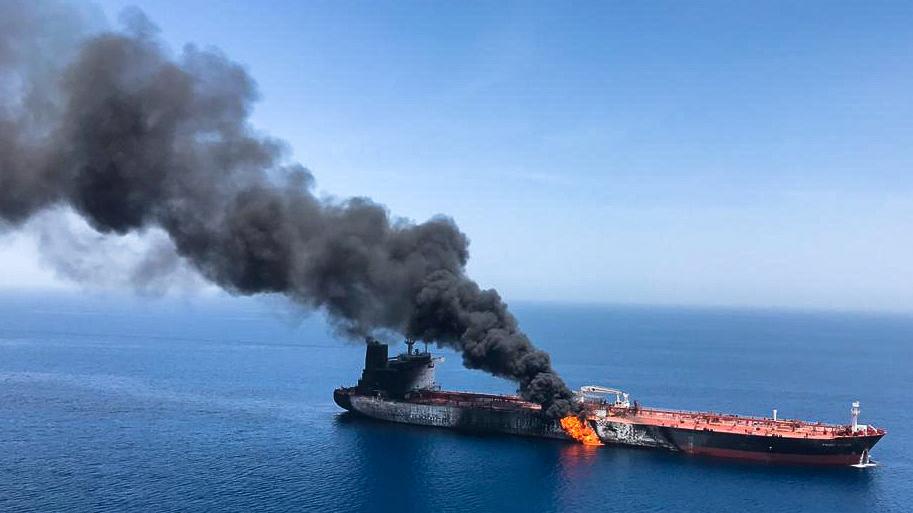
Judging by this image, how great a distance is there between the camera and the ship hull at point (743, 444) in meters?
72.9

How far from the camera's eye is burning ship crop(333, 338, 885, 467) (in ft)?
242

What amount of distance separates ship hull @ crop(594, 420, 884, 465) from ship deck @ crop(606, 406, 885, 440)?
0.87m

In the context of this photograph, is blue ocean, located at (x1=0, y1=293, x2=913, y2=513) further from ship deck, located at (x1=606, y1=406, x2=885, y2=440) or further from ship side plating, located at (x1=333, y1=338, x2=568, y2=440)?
ship deck, located at (x1=606, y1=406, x2=885, y2=440)

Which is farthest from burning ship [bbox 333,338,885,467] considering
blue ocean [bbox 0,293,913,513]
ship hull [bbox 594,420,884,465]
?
blue ocean [bbox 0,293,913,513]

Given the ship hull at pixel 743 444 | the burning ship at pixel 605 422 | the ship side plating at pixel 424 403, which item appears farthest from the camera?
the ship side plating at pixel 424 403

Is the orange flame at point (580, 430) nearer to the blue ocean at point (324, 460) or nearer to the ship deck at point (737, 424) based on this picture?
the blue ocean at point (324, 460)

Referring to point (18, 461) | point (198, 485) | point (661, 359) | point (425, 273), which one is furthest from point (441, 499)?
point (661, 359)

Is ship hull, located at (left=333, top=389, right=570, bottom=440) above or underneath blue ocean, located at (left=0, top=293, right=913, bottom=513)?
above

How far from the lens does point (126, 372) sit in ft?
439

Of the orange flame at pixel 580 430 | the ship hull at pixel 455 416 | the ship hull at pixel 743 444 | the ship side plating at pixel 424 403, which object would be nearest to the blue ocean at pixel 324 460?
the ship hull at pixel 743 444

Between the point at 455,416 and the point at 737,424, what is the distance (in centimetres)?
3520

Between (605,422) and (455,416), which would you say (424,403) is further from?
(605,422)

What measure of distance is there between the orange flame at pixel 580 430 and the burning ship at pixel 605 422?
0.12m

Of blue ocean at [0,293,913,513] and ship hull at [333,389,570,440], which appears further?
ship hull at [333,389,570,440]
